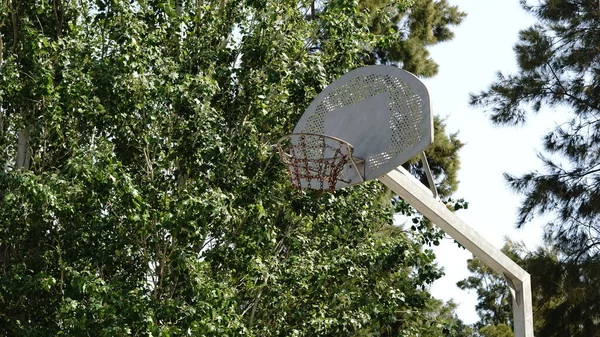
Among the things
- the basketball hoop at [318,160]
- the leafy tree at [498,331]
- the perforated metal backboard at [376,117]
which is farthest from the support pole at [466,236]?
the leafy tree at [498,331]

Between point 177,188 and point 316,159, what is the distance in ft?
11.6

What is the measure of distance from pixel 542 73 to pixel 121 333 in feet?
31.9

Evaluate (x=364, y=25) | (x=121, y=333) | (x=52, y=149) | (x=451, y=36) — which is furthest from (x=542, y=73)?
(x=121, y=333)

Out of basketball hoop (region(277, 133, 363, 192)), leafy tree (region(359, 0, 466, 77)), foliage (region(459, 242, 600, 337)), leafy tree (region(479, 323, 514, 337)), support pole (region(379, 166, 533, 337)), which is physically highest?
leafy tree (region(359, 0, 466, 77))

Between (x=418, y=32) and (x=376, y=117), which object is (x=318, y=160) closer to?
(x=376, y=117)

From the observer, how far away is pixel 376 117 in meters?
7.08

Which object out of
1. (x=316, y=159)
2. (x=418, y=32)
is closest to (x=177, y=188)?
(x=316, y=159)

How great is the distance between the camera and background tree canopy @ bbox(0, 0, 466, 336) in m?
9.29

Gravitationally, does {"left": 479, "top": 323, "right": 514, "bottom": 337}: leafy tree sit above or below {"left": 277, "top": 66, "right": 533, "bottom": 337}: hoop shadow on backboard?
above

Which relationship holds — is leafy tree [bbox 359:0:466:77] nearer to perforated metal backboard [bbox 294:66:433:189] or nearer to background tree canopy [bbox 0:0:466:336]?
background tree canopy [bbox 0:0:466:336]

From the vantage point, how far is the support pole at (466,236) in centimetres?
680

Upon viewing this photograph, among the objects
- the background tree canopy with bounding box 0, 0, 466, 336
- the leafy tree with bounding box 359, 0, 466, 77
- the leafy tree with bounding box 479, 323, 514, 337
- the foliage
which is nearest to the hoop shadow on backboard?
the background tree canopy with bounding box 0, 0, 466, 336

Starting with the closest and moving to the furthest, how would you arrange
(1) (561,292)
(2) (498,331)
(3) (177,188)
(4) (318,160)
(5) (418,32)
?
(4) (318,160), (3) (177,188), (1) (561,292), (5) (418,32), (2) (498,331)

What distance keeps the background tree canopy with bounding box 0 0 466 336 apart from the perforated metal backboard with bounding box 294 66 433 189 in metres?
2.05
